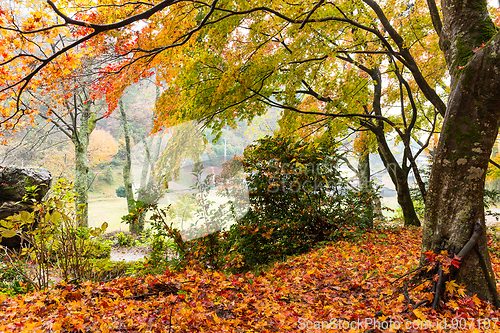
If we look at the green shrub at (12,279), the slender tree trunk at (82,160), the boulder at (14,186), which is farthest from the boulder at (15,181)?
the green shrub at (12,279)

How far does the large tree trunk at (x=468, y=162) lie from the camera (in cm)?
218

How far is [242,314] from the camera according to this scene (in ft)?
7.45

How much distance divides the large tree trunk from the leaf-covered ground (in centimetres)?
31

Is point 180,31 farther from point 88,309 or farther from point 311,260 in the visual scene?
point 311,260

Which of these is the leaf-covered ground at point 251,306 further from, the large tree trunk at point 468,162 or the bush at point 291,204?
the bush at point 291,204

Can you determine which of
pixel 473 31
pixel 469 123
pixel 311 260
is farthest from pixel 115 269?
pixel 473 31

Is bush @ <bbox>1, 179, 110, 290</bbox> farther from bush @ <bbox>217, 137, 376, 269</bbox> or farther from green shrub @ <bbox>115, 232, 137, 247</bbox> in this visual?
green shrub @ <bbox>115, 232, 137, 247</bbox>

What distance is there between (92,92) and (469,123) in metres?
8.65

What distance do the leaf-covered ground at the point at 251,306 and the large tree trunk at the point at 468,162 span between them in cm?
31

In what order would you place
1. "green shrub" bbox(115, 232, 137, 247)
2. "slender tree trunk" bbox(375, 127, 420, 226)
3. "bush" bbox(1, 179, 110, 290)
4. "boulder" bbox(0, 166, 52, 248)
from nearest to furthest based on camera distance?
1. "bush" bbox(1, 179, 110, 290)
2. "boulder" bbox(0, 166, 52, 248)
3. "slender tree trunk" bbox(375, 127, 420, 226)
4. "green shrub" bbox(115, 232, 137, 247)

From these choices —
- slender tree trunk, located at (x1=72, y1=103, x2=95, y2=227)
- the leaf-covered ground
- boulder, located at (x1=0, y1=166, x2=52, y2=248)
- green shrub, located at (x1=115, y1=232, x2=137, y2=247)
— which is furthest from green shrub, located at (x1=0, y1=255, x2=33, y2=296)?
green shrub, located at (x1=115, y1=232, x2=137, y2=247)

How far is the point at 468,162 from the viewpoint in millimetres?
2229

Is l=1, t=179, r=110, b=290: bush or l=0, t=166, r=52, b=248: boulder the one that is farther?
l=0, t=166, r=52, b=248: boulder

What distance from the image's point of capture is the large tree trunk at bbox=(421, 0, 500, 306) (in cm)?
218
